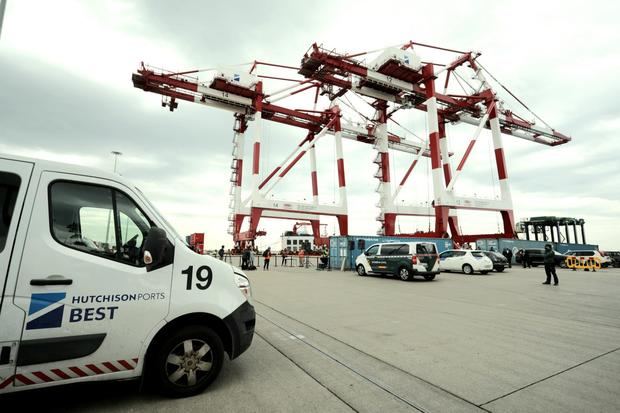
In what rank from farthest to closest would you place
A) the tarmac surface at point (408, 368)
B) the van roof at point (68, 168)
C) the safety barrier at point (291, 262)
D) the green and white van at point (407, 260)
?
the safety barrier at point (291, 262), the green and white van at point (407, 260), the tarmac surface at point (408, 368), the van roof at point (68, 168)

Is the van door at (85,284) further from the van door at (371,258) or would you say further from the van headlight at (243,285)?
the van door at (371,258)

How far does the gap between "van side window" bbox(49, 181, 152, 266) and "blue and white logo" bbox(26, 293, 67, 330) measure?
1.31 ft

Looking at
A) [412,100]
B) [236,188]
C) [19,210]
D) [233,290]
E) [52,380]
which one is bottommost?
[52,380]

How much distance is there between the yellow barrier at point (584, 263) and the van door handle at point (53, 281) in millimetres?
26136

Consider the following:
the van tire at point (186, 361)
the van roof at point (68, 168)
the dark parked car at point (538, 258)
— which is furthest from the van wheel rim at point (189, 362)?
the dark parked car at point (538, 258)

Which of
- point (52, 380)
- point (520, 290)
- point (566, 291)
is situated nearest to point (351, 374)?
point (52, 380)

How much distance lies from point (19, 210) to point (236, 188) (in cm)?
3599

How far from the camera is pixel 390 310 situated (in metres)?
6.53

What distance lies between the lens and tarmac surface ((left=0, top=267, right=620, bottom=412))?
2.56 metres

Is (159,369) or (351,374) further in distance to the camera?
(351,374)

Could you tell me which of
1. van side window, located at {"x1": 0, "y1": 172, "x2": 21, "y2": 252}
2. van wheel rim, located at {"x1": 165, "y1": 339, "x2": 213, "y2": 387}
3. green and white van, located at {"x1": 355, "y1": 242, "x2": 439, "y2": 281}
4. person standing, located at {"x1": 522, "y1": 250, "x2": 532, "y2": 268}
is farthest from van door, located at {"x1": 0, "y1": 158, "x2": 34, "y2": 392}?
person standing, located at {"x1": 522, "y1": 250, "x2": 532, "y2": 268}

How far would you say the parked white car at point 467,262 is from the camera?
1604 centimetres

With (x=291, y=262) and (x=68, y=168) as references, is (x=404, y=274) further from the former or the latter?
(x=68, y=168)

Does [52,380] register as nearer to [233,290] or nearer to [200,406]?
[200,406]
